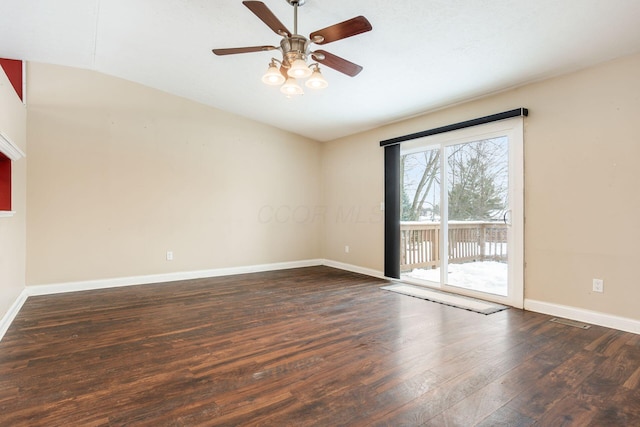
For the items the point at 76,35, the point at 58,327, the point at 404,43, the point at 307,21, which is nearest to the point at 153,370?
the point at 58,327

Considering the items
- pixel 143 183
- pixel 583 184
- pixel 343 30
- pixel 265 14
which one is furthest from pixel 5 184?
pixel 583 184

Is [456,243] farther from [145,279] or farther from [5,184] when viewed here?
[5,184]

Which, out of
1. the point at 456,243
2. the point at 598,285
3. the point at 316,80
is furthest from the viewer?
the point at 456,243

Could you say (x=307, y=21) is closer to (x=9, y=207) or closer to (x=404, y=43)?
(x=404, y=43)

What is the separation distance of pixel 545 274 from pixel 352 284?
235cm

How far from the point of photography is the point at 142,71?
420 centimetres

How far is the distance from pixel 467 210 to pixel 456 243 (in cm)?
46

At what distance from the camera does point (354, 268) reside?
5.77 meters

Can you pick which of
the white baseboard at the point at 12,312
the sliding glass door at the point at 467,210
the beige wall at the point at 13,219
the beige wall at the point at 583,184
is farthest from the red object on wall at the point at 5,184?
the beige wall at the point at 583,184

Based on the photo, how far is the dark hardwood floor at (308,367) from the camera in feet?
5.44

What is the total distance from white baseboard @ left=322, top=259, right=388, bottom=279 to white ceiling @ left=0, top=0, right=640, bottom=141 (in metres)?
2.53

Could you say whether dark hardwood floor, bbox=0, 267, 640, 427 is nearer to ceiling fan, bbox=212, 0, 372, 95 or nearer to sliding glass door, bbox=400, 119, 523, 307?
sliding glass door, bbox=400, 119, 523, 307

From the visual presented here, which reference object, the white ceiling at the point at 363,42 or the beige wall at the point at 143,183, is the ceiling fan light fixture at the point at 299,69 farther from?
the beige wall at the point at 143,183

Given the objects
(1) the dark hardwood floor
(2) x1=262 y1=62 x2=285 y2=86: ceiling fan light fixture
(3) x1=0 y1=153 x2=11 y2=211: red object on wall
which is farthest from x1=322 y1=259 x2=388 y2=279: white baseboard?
(3) x1=0 y1=153 x2=11 y2=211: red object on wall
